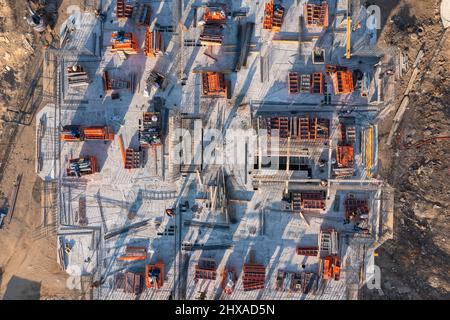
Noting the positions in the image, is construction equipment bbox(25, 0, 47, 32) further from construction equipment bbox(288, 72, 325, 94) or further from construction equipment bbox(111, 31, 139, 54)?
construction equipment bbox(288, 72, 325, 94)

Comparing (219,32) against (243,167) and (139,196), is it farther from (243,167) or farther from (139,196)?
(139,196)

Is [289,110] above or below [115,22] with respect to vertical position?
below

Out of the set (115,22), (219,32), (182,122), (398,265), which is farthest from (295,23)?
(398,265)

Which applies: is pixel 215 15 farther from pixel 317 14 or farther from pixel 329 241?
pixel 329 241

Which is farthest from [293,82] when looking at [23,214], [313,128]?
[23,214]
